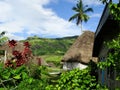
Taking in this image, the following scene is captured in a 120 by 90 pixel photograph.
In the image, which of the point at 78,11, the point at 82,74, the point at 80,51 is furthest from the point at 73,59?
the point at 82,74

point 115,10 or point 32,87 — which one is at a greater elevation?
point 115,10

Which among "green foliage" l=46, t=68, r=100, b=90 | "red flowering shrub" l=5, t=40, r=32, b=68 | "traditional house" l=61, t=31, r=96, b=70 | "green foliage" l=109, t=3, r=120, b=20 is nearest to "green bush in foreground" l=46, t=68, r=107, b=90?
"green foliage" l=46, t=68, r=100, b=90

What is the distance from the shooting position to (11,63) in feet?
23.4

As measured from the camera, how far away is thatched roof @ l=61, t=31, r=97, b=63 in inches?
2111

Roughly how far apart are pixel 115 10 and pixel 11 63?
2469 millimetres

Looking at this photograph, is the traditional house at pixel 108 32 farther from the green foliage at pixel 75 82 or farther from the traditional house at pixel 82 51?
the traditional house at pixel 82 51

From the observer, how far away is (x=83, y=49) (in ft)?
177

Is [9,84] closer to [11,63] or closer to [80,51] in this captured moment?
[11,63]

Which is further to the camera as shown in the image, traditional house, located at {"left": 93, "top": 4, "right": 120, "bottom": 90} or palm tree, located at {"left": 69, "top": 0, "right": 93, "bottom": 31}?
palm tree, located at {"left": 69, "top": 0, "right": 93, "bottom": 31}

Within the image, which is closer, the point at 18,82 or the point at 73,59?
the point at 18,82

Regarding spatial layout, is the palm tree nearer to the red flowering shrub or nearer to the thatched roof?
the thatched roof

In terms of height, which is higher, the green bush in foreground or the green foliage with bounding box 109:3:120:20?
the green foliage with bounding box 109:3:120:20

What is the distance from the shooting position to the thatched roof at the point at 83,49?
53.6 m

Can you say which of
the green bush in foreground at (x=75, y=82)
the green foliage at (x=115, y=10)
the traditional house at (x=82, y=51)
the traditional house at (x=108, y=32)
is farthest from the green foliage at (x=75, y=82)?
the traditional house at (x=82, y=51)
